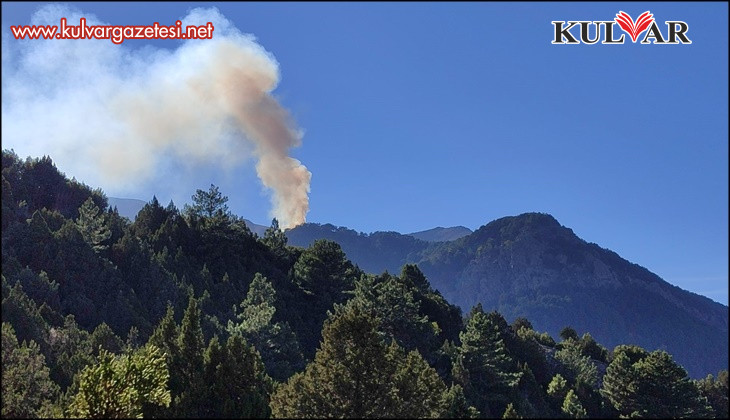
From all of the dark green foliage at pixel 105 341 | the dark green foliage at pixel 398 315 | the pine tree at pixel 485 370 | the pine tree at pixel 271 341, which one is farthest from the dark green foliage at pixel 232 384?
the pine tree at pixel 485 370

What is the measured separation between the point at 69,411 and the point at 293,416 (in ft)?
34.5

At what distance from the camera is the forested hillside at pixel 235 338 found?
1014 inches

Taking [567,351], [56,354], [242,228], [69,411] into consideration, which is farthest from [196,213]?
[69,411]

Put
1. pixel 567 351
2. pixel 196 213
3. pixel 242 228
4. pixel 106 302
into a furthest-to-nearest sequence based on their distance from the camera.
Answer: pixel 196 213
pixel 242 228
pixel 567 351
pixel 106 302

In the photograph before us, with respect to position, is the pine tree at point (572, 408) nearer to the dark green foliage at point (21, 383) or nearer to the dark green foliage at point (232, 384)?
the dark green foliage at point (232, 384)

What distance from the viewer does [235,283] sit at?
242ft

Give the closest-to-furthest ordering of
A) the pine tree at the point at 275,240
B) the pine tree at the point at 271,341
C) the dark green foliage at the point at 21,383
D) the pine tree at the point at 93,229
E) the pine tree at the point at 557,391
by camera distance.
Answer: the dark green foliage at the point at 21,383, the pine tree at the point at 271,341, the pine tree at the point at 93,229, the pine tree at the point at 557,391, the pine tree at the point at 275,240

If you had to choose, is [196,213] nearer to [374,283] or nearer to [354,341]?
[374,283]

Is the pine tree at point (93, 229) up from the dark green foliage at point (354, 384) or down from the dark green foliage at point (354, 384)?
up

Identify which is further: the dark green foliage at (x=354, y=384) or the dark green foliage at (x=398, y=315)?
the dark green foliage at (x=398, y=315)

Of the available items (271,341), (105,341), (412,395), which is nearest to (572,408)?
(271,341)

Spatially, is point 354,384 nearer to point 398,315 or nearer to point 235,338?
point 235,338

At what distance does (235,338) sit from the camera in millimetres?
30516

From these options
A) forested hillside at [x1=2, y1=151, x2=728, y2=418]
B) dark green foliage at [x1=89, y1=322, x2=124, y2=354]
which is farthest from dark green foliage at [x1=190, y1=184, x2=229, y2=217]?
dark green foliage at [x1=89, y1=322, x2=124, y2=354]
